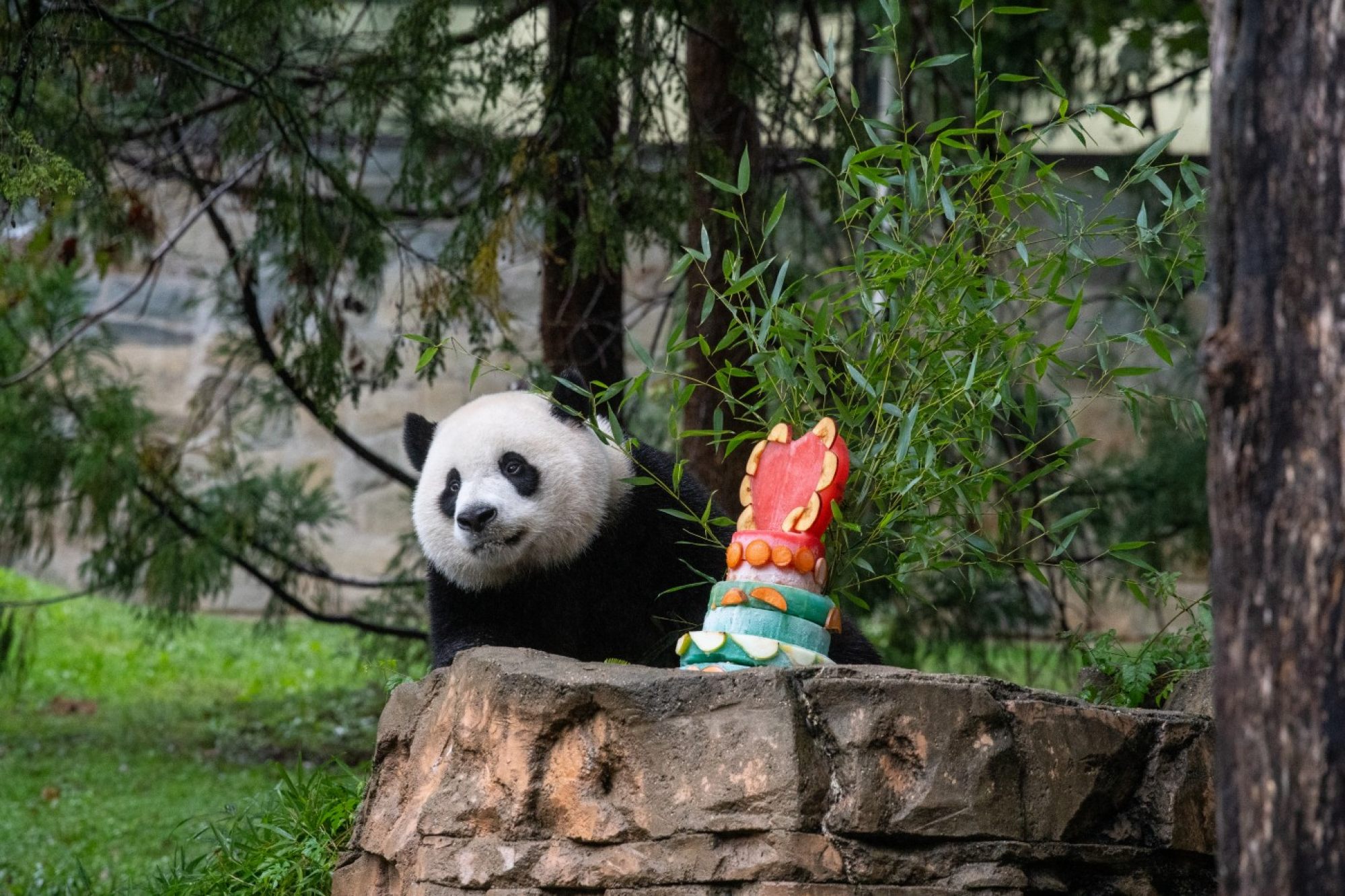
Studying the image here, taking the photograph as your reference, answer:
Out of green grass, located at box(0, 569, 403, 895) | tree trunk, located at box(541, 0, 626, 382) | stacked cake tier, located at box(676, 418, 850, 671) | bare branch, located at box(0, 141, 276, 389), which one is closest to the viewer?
stacked cake tier, located at box(676, 418, 850, 671)

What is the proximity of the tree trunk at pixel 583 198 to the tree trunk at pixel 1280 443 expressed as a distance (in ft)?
10.7

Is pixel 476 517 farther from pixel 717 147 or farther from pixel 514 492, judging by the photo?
pixel 717 147

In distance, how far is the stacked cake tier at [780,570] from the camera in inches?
119

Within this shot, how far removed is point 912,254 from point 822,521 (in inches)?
23.8

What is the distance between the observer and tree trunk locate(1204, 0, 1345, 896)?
190 cm

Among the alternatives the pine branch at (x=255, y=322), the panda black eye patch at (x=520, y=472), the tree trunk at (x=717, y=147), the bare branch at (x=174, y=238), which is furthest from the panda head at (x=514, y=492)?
the bare branch at (x=174, y=238)

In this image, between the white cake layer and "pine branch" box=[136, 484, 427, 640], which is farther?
"pine branch" box=[136, 484, 427, 640]

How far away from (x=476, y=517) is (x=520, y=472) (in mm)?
210

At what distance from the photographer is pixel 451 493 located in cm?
385

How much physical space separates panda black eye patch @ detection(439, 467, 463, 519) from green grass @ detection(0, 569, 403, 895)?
0.81 m

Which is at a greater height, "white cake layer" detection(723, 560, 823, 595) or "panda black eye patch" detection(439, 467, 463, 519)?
"panda black eye patch" detection(439, 467, 463, 519)

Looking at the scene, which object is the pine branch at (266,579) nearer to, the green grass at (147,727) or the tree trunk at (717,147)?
the green grass at (147,727)

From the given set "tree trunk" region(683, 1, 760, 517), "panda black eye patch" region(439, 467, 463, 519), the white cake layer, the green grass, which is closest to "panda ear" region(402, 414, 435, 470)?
"panda black eye patch" region(439, 467, 463, 519)

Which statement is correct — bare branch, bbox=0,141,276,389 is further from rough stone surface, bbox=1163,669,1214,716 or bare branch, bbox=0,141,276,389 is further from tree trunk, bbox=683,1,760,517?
rough stone surface, bbox=1163,669,1214,716
